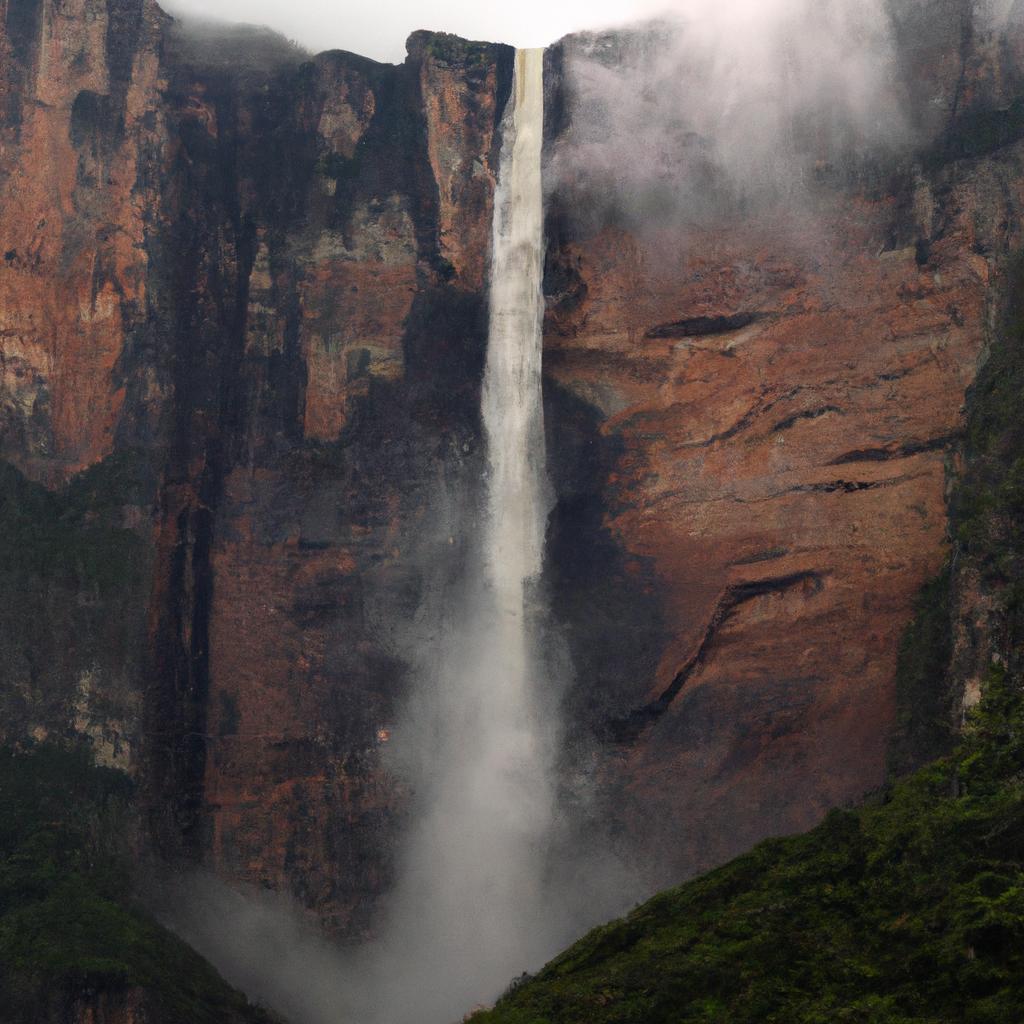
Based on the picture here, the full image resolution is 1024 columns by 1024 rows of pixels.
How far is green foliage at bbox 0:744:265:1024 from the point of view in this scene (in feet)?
110

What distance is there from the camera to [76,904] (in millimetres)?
35469

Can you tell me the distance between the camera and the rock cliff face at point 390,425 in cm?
3728

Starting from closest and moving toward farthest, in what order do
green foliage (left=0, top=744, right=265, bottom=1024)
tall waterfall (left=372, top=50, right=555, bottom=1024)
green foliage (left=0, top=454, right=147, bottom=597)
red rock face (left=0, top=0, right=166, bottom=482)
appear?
green foliage (left=0, top=744, right=265, bottom=1024)
tall waterfall (left=372, top=50, right=555, bottom=1024)
green foliage (left=0, top=454, right=147, bottom=597)
red rock face (left=0, top=0, right=166, bottom=482)

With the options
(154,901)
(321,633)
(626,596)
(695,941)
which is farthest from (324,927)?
(695,941)

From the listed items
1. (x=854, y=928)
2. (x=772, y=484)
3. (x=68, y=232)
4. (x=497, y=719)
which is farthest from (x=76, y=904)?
(x=772, y=484)

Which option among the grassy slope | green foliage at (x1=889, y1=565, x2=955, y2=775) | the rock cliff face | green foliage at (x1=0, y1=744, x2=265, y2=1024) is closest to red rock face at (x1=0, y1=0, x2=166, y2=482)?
the rock cliff face

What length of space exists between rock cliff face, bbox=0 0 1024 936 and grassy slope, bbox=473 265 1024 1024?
148 inches

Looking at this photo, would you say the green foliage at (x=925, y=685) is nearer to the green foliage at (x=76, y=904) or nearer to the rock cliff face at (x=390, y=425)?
the rock cliff face at (x=390, y=425)

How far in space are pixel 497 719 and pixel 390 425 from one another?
6814 mm

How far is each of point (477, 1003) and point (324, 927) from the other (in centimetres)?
429

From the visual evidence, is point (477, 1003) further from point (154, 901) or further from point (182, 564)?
point (182, 564)

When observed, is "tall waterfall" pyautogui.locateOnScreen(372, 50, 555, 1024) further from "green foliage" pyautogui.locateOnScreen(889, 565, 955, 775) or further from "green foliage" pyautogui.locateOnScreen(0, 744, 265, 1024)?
"green foliage" pyautogui.locateOnScreen(889, 565, 955, 775)

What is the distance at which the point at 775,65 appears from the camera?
3934 centimetres

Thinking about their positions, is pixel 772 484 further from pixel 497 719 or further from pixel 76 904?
pixel 76 904
